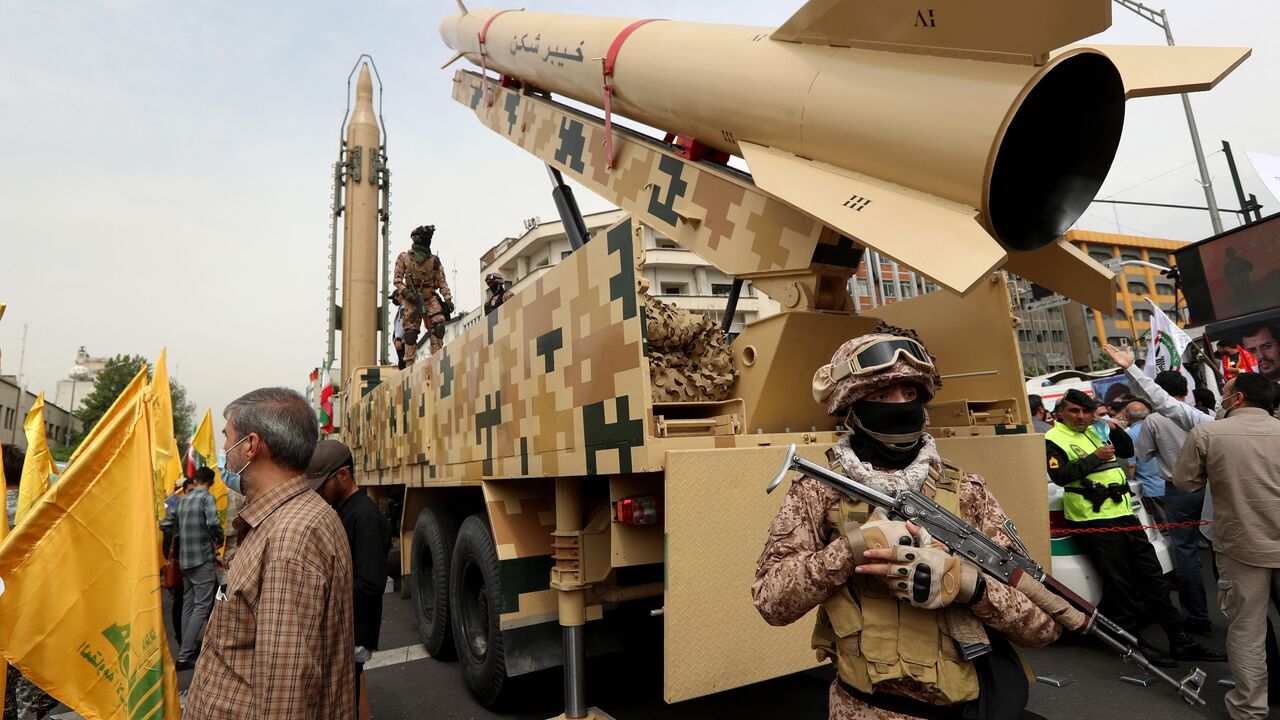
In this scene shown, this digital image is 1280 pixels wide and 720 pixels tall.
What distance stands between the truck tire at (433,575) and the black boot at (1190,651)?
4263 mm

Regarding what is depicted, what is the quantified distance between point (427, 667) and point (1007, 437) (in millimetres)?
3645

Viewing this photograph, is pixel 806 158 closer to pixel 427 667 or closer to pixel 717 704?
pixel 717 704

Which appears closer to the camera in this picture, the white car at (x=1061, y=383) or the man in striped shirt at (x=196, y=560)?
the man in striped shirt at (x=196, y=560)

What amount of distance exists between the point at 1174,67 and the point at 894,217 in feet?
4.37

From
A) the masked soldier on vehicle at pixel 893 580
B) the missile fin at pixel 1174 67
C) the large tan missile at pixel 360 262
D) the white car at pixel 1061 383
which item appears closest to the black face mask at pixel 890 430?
the masked soldier on vehicle at pixel 893 580

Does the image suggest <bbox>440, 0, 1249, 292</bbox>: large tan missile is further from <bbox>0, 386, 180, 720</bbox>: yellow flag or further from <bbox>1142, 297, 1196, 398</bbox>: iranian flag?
<bbox>1142, 297, 1196, 398</bbox>: iranian flag

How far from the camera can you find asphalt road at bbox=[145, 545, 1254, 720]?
335 cm

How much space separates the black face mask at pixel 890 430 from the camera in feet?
5.22

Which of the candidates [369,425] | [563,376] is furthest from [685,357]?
[369,425]

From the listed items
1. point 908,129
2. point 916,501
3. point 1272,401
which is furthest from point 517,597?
point 1272,401

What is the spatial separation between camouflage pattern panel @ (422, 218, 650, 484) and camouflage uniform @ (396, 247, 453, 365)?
13.9ft

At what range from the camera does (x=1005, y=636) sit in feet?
4.92

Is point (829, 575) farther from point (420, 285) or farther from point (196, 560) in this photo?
point (420, 285)

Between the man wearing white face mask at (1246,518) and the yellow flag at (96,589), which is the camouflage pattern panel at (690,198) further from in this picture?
the yellow flag at (96,589)
